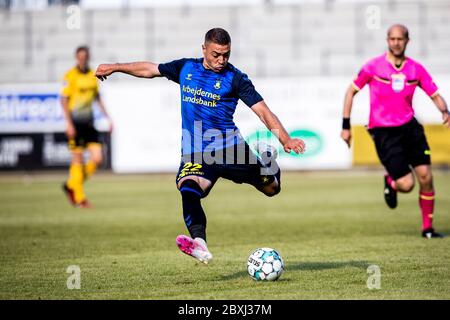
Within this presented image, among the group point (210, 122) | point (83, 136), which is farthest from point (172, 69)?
point (83, 136)

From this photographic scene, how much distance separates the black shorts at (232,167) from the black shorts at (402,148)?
118 inches

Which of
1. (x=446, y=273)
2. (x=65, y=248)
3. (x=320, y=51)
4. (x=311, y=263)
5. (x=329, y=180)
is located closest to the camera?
(x=446, y=273)

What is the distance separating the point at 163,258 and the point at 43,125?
18.1m

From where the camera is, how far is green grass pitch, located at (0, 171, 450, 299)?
771 centimetres

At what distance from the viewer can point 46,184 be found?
83.3 ft

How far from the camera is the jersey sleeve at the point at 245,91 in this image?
8461 mm

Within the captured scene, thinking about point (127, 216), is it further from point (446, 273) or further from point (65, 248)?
point (446, 273)

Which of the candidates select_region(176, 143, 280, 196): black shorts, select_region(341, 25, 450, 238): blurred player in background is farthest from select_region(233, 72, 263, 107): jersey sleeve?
select_region(341, 25, 450, 238): blurred player in background

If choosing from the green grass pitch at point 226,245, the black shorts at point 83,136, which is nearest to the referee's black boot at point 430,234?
the green grass pitch at point 226,245

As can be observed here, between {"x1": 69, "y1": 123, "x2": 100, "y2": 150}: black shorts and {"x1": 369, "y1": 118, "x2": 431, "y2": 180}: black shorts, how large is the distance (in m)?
7.57

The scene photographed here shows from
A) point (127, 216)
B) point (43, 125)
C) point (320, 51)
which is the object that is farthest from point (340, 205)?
point (320, 51)

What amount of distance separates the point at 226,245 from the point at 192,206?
2897mm

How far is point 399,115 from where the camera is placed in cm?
1159

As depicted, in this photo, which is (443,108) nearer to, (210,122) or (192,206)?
(210,122)
